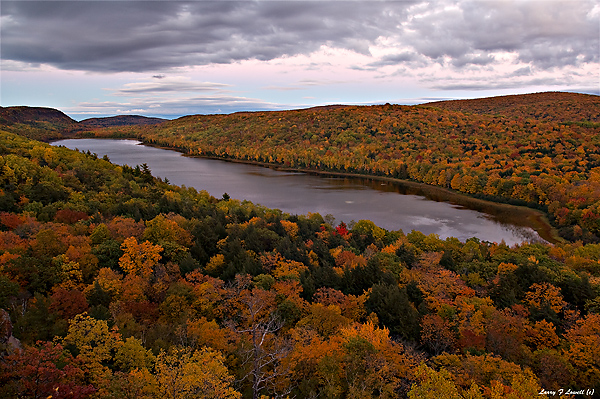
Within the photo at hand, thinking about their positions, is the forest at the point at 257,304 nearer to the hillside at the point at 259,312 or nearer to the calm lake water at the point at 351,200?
the hillside at the point at 259,312

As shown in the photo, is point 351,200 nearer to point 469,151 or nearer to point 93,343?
point 469,151

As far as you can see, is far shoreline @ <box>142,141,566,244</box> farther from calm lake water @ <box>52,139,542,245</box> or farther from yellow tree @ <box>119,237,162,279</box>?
yellow tree @ <box>119,237,162,279</box>

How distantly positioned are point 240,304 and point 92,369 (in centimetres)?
1201

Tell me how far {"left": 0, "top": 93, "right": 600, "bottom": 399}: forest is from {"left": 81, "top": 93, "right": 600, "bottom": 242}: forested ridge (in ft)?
52.6

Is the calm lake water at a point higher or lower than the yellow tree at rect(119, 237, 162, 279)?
lower

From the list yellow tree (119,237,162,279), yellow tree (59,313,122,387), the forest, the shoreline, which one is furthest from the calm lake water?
yellow tree (59,313,122,387)

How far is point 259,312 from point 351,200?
6563cm

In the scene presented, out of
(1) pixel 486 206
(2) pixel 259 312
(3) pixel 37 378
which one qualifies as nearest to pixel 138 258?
(2) pixel 259 312

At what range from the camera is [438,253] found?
4522cm

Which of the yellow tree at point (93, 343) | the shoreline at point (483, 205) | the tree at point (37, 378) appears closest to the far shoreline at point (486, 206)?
the shoreline at point (483, 205)

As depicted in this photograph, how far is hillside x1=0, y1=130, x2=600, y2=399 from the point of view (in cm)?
1570

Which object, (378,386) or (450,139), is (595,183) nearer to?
(450,139)

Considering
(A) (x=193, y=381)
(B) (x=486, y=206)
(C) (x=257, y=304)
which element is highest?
(A) (x=193, y=381)

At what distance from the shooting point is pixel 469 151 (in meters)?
128
